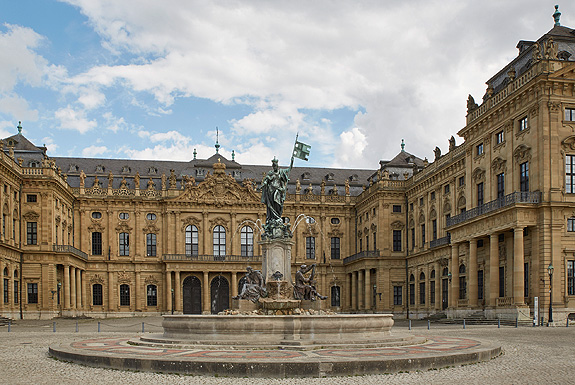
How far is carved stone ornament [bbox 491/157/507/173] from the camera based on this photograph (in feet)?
140

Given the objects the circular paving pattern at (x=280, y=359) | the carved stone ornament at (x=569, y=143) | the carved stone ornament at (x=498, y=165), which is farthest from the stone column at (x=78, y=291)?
the circular paving pattern at (x=280, y=359)

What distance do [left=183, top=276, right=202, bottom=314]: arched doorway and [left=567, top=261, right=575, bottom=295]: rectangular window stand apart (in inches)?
1770

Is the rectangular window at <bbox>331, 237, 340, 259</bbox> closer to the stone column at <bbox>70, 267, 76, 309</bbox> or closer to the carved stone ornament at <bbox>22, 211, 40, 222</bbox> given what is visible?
the stone column at <bbox>70, 267, 76, 309</bbox>

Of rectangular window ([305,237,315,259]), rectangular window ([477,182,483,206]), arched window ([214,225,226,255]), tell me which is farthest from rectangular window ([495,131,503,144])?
arched window ([214,225,226,255])

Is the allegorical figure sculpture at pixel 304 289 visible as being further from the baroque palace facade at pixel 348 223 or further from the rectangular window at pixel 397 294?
the rectangular window at pixel 397 294

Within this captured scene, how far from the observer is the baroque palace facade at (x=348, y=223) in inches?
1508

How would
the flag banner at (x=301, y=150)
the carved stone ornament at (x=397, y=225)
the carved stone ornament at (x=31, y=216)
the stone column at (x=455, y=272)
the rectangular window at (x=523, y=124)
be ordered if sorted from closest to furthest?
the flag banner at (x=301, y=150), the rectangular window at (x=523, y=124), the stone column at (x=455, y=272), the carved stone ornament at (x=31, y=216), the carved stone ornament at (x=397, y=225)

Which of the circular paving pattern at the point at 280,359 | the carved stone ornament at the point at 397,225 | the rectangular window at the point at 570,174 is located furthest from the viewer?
the carved stone ornament at the point at 397,225

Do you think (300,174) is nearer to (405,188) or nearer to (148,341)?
(405,188)

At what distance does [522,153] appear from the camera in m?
40.2

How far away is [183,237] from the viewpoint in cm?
7506

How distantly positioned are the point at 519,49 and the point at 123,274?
4806 centimetres

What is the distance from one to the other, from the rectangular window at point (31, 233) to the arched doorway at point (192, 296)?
58.8 ft

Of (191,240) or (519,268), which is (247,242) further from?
(519,268)
